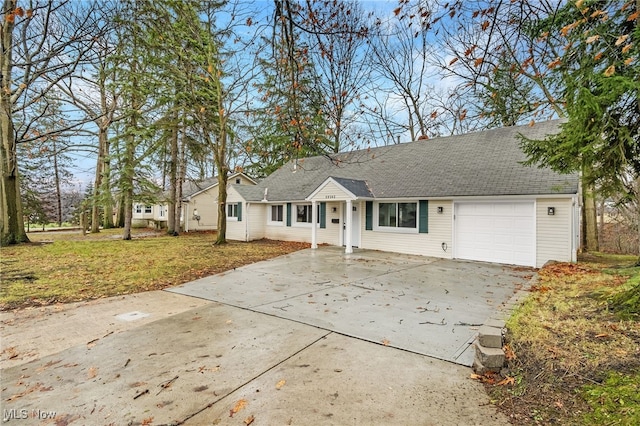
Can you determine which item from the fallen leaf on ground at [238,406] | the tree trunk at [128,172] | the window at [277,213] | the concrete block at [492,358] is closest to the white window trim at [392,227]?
the window at [277,213]

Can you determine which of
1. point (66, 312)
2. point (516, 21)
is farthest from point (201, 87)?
point (516, 21)

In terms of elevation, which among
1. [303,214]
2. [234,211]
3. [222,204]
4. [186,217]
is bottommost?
[186,217]

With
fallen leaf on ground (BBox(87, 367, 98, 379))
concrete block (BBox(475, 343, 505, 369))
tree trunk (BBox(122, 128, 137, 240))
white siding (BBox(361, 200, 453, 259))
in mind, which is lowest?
fallen leaf on ground (BBox(87, 367, 98, 379))

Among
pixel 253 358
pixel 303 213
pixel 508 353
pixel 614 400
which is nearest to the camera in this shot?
pixel 614 400

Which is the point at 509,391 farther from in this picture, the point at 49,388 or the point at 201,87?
the point at 201,87

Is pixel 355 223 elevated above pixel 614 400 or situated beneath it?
elevated above

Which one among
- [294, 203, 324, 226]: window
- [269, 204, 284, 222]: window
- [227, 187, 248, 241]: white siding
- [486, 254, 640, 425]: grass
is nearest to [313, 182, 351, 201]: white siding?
[294, 203, 324, 226]: window

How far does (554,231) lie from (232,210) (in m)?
15.2

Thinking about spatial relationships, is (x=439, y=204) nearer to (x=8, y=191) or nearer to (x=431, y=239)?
(x=431, y=239)

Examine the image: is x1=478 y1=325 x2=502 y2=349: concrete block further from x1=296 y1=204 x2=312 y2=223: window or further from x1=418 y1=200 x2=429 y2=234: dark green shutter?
x1=296 y1=204 x2=312 y2=223: window

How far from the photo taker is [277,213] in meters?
17.9

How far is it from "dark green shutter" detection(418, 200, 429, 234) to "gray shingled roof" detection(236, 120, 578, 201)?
0.42 metres

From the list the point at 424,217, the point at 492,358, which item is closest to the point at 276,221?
the point at 424,217

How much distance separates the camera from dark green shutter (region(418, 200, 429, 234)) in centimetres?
1211
